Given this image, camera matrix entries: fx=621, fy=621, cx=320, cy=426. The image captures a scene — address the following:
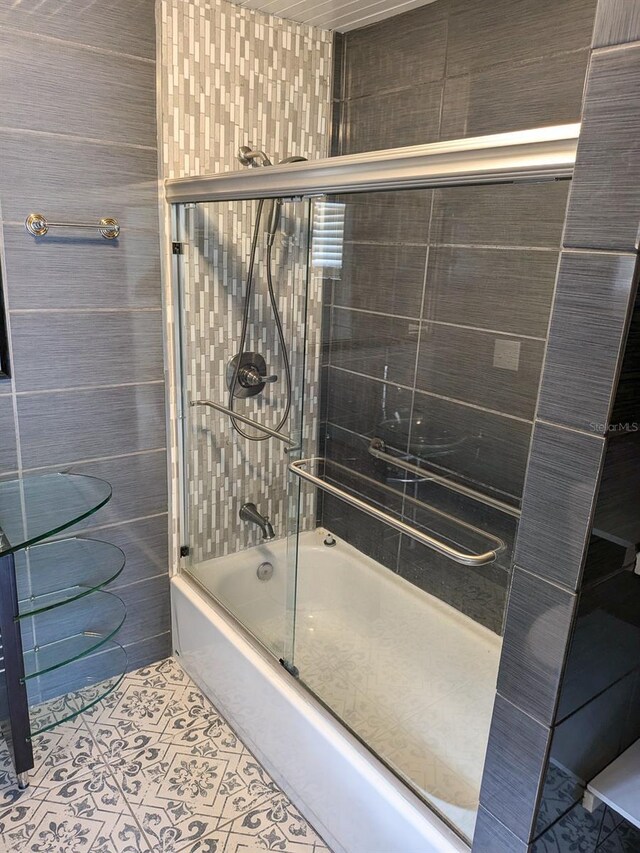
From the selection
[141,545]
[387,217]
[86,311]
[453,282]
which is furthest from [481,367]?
[141,545]

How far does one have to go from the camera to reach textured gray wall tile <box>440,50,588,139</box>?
1540mm

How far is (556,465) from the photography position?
95 centimetres

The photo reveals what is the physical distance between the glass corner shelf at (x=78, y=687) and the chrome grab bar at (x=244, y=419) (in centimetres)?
91

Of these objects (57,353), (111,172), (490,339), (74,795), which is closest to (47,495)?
(57,353)

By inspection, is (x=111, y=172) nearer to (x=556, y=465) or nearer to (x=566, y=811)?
(x=556, y=465)

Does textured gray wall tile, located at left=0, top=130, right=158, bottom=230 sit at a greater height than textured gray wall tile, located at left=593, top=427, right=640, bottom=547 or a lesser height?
greater

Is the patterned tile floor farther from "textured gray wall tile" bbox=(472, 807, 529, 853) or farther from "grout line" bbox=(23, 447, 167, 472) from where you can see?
"grout line" bbox=(23, 447, 167, 472)

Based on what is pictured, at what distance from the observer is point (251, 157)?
1.95 m

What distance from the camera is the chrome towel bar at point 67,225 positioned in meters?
1.70

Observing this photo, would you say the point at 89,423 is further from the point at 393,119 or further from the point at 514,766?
the point at 514,766

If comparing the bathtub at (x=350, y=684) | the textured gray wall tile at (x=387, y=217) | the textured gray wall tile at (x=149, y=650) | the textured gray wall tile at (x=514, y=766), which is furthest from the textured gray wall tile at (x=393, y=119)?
the textured gray wall tile at (x=149, y=650)

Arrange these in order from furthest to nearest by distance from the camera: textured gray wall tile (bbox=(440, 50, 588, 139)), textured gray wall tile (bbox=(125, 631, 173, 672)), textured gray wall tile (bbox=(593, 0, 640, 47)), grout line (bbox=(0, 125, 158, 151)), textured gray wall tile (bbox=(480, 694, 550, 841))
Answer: textured gray wall tile (bbox=(125, 631, 173, 672))
grout line (bbox=(0, 125, 158, 151))
textured gray wall tile (bbox=(440, 50, 588, 139))
textured gray wall tile (bbox=(480, 694, 550, 841))
textured gray wall tile (bbox=(593, 0, 640, 47))

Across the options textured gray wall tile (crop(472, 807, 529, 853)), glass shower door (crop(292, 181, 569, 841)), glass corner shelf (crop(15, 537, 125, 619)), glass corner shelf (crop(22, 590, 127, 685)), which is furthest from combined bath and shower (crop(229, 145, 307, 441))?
textured gray wall tile (crop(472, 807, 529, 853))

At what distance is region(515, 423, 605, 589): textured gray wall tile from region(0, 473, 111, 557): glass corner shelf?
114 centimetres
